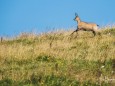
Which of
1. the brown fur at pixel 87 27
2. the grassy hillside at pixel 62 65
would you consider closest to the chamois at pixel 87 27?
the brown fur at pixel 87 27

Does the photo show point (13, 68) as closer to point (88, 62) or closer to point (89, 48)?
point (88, 62)

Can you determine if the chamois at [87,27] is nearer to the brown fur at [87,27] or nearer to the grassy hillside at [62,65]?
the brown fur at [87,27]

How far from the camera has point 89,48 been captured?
53.5ft

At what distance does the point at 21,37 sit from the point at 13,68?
10090 millimetres

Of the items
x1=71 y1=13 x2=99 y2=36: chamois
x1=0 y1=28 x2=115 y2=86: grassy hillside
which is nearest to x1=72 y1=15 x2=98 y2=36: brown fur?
x1=71 y1=13 x2=99 y2=36: chamois

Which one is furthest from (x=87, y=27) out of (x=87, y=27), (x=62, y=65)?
(x=62, y=65)

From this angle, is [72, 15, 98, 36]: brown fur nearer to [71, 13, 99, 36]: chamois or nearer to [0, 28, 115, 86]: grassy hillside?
[71, 13, 99, 36]: chamois

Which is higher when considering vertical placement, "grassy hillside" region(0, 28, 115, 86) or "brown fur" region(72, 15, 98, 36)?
"brown fur" region(72, 15, 98, 36)

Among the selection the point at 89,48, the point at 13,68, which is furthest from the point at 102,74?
the point at 89,48

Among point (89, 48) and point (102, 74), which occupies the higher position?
point (89, 48)

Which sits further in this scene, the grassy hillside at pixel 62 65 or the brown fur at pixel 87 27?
the brown fur at pixel 87 27

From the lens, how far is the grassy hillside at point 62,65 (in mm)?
10961

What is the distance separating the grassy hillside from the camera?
11.0 m

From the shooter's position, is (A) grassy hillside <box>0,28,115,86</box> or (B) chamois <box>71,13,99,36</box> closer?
(A) grassy hillside <box>0,28,115,86</box>
